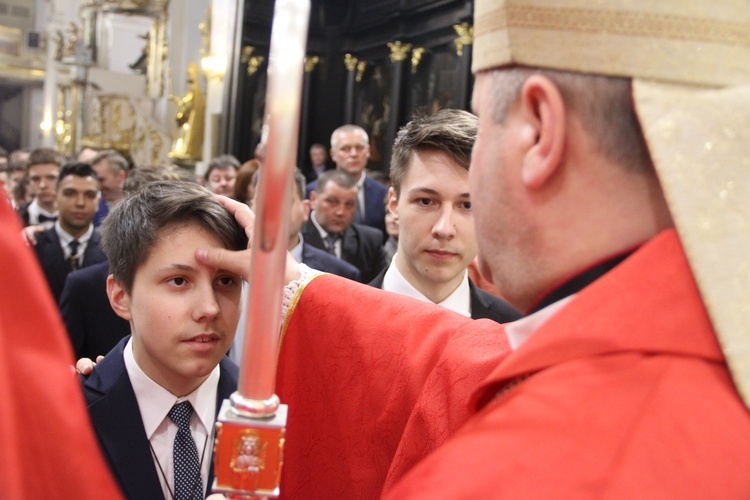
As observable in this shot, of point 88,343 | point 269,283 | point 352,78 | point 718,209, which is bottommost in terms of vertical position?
point 88,343

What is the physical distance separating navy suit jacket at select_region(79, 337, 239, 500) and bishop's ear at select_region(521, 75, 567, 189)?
110 cm

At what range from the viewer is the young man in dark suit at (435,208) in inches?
98.8

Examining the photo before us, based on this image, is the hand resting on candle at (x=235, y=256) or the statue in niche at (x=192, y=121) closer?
the hand resting on candle at (x=235, y=256)

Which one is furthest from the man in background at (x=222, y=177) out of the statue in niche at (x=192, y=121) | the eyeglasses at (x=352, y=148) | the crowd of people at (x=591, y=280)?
the statue in niche at (x=192, y=121)

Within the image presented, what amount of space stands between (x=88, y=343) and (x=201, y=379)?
5.02 ft

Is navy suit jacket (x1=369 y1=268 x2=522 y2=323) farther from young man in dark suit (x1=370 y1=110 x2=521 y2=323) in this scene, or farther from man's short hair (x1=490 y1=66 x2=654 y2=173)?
man's short hair (x1=490 y1=66 x2=654 y2=173)

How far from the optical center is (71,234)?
4633 mm

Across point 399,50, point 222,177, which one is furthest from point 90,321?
point 399,50

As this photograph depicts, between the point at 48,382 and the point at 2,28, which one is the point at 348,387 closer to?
the point at 48,382

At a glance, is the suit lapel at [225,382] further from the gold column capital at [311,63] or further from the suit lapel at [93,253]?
the gold column capital at [311,63]

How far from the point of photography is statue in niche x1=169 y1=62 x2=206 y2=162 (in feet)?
46.1

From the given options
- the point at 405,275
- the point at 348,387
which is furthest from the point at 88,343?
the point at 348,387

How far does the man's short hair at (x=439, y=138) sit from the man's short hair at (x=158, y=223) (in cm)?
86

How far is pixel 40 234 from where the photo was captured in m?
4.55
